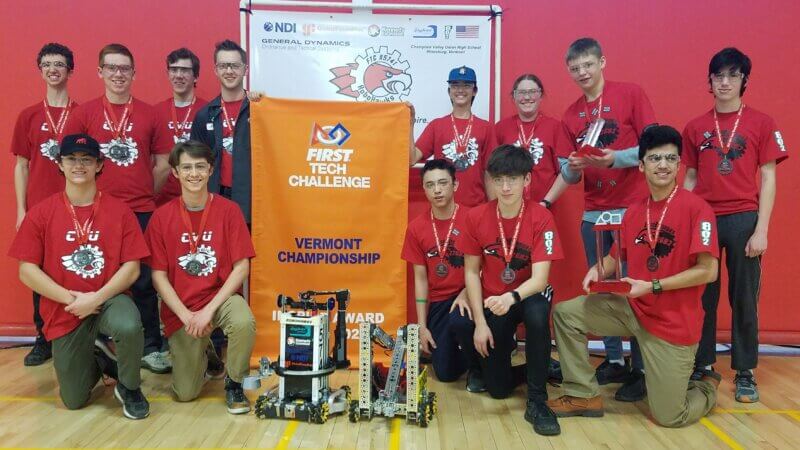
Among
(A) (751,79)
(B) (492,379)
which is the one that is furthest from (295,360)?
(A) (751,79)

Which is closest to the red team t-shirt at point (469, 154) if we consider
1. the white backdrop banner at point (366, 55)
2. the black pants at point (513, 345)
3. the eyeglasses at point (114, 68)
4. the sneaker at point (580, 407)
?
the white backdrop banner at point (366, 55)

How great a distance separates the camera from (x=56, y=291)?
3.11 m

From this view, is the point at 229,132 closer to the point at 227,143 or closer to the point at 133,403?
the point at 227,143

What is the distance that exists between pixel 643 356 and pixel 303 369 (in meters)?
1.82

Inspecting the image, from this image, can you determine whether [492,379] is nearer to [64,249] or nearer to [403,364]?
[403,364]

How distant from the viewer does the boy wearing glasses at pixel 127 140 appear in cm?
386

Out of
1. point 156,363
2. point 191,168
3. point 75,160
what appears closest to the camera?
point 75,160

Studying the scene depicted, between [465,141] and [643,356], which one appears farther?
[465,141]

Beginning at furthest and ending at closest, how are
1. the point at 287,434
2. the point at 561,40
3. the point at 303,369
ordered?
the point at 561,40
the point at 303,369
the point at 287,434

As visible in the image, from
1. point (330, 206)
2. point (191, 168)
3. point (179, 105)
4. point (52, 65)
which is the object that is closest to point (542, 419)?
point (330, 206)

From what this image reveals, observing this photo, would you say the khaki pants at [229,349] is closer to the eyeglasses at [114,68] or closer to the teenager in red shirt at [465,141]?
the teenager in red shirt at [465,141]

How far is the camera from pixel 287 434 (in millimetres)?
2908

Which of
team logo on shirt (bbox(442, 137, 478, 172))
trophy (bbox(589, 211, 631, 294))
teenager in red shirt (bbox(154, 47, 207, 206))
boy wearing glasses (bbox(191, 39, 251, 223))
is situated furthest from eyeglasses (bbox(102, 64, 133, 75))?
trophy (bbox(589, 211, 631, 294))

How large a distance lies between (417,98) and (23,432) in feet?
10.9
